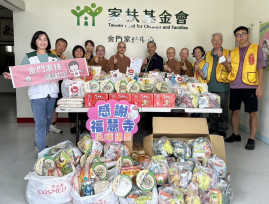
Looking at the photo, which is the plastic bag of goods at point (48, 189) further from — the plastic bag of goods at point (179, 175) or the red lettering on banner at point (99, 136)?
the plastic bag of goods at point (179, 175)

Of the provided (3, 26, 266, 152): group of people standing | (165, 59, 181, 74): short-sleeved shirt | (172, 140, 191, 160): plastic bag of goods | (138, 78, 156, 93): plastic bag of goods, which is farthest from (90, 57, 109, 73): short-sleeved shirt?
(172, 140, 191, 160): plastic bag of goods

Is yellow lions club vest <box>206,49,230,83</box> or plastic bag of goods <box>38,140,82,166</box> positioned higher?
yellow lions club vest <box>206,49,230,83</box>

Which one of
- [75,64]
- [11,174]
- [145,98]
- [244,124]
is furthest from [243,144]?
[11,174]

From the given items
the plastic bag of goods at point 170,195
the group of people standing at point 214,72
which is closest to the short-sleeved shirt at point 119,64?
→ the group of people standing at point 214,72

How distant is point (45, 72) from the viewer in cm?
280

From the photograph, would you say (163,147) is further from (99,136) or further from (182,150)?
(99,136)

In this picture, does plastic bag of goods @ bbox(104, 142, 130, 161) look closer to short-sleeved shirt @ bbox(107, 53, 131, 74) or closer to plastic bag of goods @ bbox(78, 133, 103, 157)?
plastic bag of goods @ bbox(78, 133, 103, 157)

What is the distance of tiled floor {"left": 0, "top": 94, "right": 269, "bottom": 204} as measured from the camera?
2.35 m

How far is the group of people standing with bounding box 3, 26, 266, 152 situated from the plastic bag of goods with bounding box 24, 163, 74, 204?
0.88 m

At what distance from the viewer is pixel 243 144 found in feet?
12.8

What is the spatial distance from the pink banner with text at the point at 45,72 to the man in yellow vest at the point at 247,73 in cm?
199

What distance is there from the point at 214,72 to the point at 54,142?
8.78 feet

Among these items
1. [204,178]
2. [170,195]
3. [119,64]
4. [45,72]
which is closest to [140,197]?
[170,195]

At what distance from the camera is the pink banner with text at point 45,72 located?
8.94 ft
